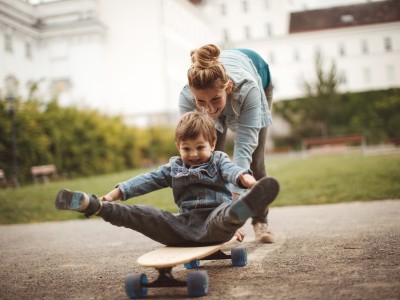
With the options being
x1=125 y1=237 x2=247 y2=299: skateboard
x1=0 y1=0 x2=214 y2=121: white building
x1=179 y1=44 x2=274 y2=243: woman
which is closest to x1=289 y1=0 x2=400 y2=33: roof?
x1=0 y1=0 x2=214 y2=121: white building

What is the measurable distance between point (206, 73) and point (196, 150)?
0.49m

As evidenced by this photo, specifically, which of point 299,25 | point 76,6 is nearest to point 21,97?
point 76,6

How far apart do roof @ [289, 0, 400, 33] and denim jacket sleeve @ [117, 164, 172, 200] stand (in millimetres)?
24865

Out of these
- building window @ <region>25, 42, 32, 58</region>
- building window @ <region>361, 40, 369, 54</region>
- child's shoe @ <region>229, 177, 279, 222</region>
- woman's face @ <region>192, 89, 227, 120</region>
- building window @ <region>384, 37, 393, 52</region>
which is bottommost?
child's shoe @ <region>229, 177, 279, 222</region>

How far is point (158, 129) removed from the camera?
22672 millimetres

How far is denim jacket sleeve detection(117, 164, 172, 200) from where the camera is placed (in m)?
2.85

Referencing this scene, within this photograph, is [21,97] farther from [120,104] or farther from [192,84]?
[120,104]

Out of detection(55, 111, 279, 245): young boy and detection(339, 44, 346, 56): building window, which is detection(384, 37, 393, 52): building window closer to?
detection(339, 44, 346, 56): building window

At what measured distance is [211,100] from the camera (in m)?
3.13

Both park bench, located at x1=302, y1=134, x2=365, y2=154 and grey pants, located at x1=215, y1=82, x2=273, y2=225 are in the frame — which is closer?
grey pants, located at x1=215, y1=82, x2=273, y2=225

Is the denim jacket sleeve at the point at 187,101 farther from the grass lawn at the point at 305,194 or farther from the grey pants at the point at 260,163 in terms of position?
the grass lawn at the point at 305,194

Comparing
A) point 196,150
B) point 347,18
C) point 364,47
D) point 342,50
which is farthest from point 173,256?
point 342,50

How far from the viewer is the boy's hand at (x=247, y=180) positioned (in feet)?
8.34

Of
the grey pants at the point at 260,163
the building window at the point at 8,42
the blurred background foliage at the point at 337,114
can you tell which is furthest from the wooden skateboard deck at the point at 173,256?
the blurred background foliage at the point at 337,114
